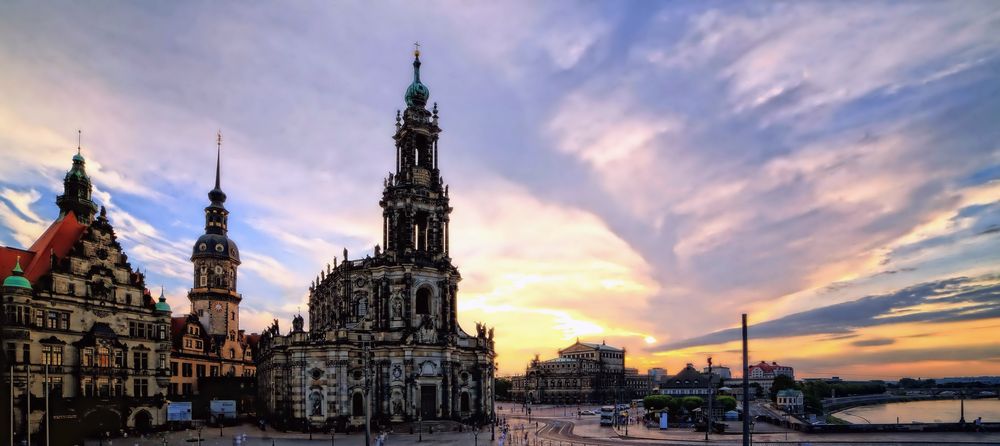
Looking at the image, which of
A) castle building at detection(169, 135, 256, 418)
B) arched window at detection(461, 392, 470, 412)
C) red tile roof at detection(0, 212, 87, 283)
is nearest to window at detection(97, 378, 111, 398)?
red tile roof at detection(0, 212, 87, 283)

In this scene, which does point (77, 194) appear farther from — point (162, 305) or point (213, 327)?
point (213, 327)

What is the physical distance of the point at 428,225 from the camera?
8062 cm

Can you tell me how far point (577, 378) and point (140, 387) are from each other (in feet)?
437

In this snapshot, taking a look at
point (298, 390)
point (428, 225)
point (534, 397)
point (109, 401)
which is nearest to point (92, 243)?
point (109, 401)

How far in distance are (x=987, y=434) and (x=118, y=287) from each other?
273 feet

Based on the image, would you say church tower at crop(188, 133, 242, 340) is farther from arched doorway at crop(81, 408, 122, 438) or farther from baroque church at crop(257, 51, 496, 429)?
arched doorway at crop(81, 408, 122, 438)

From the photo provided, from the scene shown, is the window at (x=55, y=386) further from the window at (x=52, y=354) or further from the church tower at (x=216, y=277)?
the church tower at (x=216, y=277)

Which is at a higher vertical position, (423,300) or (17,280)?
(17,280)

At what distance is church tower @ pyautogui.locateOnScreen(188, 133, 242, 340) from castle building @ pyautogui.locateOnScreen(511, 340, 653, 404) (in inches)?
3509

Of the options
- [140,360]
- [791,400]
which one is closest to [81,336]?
[140,360]

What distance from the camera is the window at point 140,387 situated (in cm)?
6462

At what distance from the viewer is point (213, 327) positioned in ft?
352

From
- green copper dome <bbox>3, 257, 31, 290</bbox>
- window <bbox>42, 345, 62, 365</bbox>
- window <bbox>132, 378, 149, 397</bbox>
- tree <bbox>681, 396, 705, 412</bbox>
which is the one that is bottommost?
tree <bbox>681, 396, 705, 412</bbox>

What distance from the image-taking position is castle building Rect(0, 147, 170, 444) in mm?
54250
